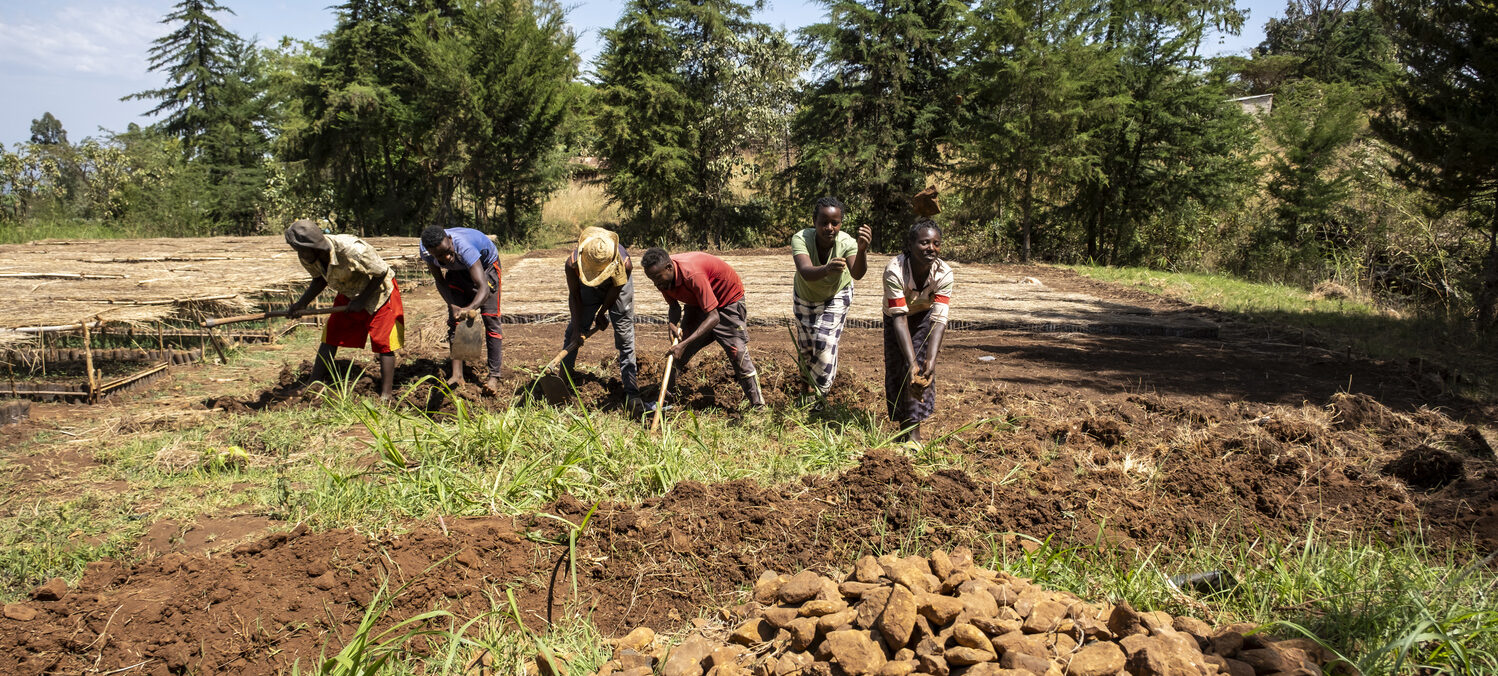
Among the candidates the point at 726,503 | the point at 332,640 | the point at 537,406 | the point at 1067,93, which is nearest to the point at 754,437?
the point at 726,503

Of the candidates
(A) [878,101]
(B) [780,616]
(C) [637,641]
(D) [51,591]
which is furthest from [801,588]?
(A) [878,101]

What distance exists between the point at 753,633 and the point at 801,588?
0.23 m

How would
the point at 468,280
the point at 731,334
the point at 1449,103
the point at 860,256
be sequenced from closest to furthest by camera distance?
Result: the point at 860,256 < the point at 731,334 < the point at 468,280 < the point at 1449,103

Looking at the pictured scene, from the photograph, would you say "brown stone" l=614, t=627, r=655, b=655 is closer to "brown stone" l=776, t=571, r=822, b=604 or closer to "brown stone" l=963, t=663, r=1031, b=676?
"brown stone" l=776, t=571, r=822, b=604

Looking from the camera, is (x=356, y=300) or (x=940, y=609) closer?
(x=940, y=609)

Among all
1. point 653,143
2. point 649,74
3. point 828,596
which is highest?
point 649,74

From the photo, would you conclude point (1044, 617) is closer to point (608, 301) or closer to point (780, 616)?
point (780, 616)

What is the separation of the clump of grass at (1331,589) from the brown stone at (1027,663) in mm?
699

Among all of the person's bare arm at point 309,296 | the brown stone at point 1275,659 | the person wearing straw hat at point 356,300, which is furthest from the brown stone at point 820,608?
the person's bare arm at point 309,296

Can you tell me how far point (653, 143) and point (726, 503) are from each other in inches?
618

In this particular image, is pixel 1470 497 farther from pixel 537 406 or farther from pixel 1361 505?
pixel 537 406

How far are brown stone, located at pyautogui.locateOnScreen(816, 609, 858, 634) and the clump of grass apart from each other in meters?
0.78

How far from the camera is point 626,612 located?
9.74ft

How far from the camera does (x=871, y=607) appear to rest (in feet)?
8.11
